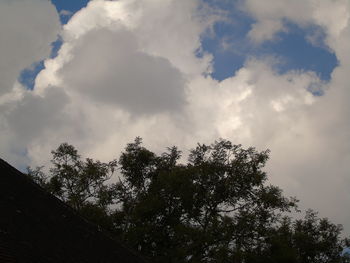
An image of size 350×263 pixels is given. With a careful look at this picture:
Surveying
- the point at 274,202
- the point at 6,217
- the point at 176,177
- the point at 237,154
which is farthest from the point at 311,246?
the point at 6,217

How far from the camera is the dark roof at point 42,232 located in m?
9.90

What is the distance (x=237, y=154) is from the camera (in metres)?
28.5

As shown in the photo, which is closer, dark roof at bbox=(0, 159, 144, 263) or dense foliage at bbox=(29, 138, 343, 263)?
dark roof at bbox=(0, 159, 144, 263)

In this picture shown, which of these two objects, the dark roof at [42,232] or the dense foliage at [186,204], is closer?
the dark roof at [42,232]

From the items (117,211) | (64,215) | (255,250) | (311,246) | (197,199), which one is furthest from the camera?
(311,246)

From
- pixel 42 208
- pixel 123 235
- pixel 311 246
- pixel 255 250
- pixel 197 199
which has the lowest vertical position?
pixel 42 208

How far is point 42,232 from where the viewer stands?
37.0 ft

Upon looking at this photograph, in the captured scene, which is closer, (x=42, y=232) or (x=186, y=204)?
(x=42, y=232)

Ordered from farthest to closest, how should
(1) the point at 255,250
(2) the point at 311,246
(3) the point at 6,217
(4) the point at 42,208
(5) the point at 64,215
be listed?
(2) the point at 311,246 → (1) the point at 255,250 → (5) the point at 64,215 → (4) the point at 42,208 → (3) the point at 6,217

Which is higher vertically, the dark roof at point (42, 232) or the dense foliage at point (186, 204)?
the dense foliage at point (186, 204)

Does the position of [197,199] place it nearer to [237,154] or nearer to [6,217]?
[237,154]

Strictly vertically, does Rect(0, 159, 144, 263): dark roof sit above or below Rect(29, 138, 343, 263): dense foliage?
below

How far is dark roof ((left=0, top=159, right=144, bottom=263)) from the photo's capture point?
9898 millimetres

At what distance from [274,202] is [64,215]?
17.0 metres
